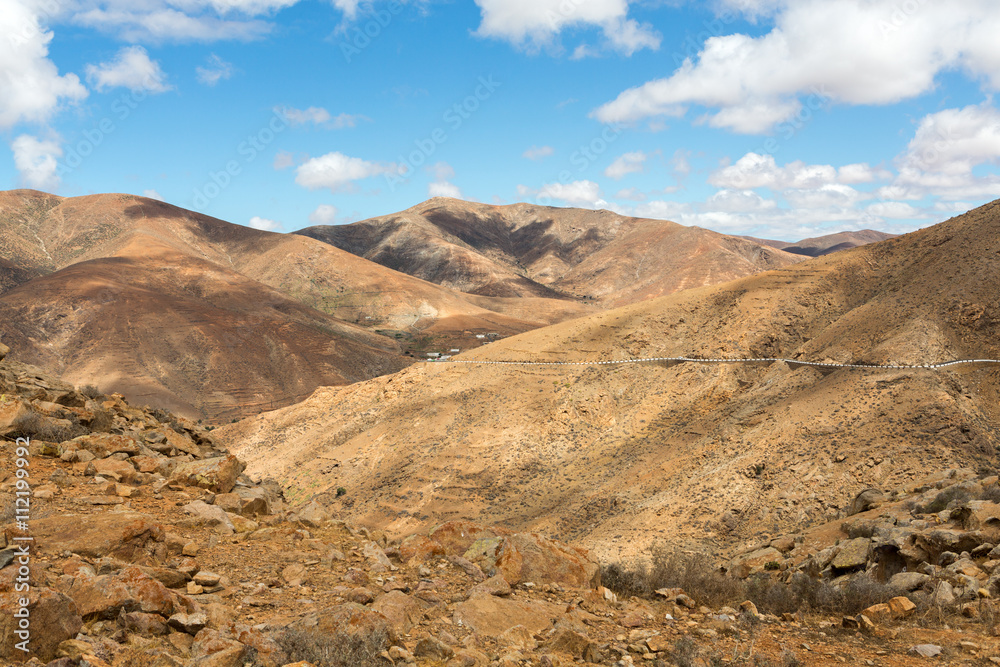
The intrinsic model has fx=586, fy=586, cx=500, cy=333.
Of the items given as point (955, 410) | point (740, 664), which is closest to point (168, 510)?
point (740, 664)

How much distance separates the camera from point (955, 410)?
13961 millimetres

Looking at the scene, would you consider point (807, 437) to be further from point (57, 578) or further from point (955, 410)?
point (57, 578)

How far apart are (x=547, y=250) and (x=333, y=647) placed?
159 m

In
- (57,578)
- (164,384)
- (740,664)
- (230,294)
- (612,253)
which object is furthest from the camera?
(612,253)

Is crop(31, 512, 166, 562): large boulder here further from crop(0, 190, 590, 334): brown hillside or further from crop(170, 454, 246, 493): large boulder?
crop(0, 190, 590, 334): brown hillside

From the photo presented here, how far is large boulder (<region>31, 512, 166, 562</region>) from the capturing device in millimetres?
5758

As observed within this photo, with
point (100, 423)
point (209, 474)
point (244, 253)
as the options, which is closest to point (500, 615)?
point (209, 474)

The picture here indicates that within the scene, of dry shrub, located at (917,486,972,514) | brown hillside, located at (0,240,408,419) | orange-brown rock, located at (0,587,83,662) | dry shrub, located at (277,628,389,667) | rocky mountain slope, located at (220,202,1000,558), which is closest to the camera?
orange-brown rock, located at (0,587,83,662)

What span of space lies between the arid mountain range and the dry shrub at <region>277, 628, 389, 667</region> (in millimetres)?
49007

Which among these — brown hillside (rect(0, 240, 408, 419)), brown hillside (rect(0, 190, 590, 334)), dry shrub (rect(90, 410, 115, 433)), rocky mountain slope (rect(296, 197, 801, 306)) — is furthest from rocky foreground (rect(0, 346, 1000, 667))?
rocky mountain slope (rect(296, 197, 801, 306))

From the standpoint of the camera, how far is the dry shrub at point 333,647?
181 inches

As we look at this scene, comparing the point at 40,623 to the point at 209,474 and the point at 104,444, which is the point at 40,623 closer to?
the point at 209,474

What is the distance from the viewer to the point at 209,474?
9078 mm

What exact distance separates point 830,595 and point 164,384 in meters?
54.9
